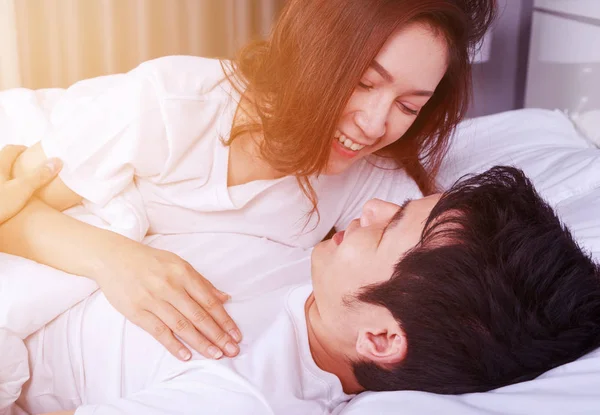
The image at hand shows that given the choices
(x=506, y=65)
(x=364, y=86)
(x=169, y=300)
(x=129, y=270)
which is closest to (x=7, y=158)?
(x=129, y=270)

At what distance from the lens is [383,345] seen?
3.35 feet

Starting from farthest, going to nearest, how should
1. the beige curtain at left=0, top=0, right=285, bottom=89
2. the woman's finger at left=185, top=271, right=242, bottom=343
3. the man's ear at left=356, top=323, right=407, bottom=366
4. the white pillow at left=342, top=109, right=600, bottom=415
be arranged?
the beige curtain at left=0, top=0, right=285, bottom=89
the woman's finger at left=185, top=271, right=242, bottom=343
the man's ear at left=356, top=323, right=407, bottom=366
the white pillow at left=342, top=109, right=600, bottom=415

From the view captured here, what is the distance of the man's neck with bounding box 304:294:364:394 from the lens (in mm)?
1126

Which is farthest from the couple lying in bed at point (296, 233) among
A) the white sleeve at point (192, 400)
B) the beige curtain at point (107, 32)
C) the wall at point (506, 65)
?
the wall at point (506, 65)

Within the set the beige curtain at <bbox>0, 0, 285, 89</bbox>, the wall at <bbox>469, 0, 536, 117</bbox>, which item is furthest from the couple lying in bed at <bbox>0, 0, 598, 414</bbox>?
the wall at <bbox>469, 0, 536, 117</bbox>

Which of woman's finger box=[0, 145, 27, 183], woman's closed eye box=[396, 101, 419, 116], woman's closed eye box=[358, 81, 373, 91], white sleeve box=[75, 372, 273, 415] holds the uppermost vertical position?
woman's closed eye box=[358, 81, 373, 91]

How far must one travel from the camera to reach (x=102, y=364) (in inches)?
44.3

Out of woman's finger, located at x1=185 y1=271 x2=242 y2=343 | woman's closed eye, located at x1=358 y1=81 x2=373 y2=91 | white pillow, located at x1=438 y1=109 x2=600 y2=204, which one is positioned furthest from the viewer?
white pillow, located at x1=438 y1=109 x2=600 y2=204

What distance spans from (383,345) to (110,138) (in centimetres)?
66

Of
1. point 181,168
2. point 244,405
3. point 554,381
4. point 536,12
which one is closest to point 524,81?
point 536,12

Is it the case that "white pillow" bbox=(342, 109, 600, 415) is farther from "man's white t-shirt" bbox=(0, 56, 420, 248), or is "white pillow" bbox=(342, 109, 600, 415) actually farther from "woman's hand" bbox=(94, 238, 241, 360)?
"man's white t-shirt" bbox=(0, 56, 420, 248)

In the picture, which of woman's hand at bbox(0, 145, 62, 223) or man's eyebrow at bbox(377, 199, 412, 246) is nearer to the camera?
man's eyebrow at bbox(377, 199, 412, 246)

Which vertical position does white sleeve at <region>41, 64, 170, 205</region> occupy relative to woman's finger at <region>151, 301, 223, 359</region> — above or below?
above

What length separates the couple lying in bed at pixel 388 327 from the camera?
94 cm
